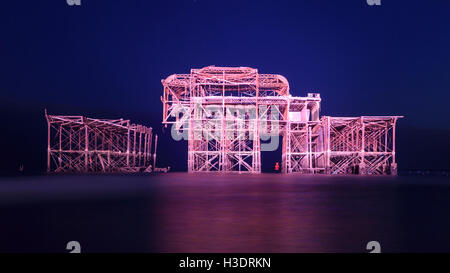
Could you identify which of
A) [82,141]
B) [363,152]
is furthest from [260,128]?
[82,141]

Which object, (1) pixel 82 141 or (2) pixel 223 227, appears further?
(1) pixel 82 141

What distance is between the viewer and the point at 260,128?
117 feet

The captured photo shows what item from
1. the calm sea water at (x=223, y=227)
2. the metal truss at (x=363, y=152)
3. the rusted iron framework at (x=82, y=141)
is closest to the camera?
the calm sea water at (x=223, y=227)

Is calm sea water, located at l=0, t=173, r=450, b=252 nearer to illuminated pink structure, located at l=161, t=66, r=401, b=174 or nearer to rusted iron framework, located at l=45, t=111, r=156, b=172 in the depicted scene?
illuminated pink structure, located at l=161, t=66, r=401, b=174

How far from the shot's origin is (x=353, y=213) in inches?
287

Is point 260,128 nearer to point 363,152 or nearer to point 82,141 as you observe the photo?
point 363,152

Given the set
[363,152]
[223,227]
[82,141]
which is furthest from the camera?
[82,141]

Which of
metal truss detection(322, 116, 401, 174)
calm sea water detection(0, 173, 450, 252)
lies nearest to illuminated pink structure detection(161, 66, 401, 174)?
metal truss detection(322, 116, 401, 174)

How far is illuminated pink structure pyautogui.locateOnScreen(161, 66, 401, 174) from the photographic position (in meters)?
33.8

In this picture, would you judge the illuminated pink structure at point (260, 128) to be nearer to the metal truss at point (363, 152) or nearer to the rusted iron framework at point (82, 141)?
the metal truss at point (363, 152)

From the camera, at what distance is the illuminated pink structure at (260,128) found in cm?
3375

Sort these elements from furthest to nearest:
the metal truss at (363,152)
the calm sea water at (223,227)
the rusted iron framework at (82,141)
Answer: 1. the rusted iron framework at (82,141)
2. the metal truss at (363,152)
3. the calm sea water at (223,227)

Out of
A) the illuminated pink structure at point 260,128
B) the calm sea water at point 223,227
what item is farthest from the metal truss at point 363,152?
the calm sea water at point 223,227
